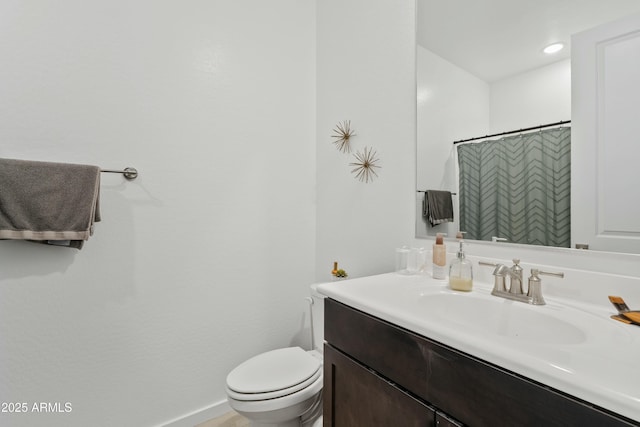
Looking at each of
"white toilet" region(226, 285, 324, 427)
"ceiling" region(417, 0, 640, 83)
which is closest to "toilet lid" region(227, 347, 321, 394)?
"white toilet" region(226, 285, 324, 427)

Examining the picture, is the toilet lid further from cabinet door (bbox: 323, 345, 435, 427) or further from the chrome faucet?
the chrome faucet

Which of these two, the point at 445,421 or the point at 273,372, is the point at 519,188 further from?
the point at 273,372

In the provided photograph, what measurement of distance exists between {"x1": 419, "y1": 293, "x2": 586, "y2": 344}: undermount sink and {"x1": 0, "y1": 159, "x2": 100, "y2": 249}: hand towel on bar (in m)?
1.36

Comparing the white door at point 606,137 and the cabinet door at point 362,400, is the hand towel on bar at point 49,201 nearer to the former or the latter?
the cabinet door at point 362,400

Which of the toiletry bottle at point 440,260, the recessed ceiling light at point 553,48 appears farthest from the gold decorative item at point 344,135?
the recessed ceiling light at point 553,48

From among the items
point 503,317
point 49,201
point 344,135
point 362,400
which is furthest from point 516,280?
point 49,201

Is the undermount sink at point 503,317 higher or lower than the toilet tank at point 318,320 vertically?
higher

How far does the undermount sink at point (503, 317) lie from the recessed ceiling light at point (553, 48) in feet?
2.71

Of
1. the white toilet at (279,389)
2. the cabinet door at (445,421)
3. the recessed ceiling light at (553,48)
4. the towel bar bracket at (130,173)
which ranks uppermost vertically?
the recessed ceiling light at (553,48)

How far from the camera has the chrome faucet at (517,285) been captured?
0.84 metres

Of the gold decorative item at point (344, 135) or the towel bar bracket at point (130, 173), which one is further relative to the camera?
the gold decorative item at point (344, 135)

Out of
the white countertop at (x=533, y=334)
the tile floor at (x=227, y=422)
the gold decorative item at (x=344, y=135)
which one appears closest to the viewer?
the white countertop at (x=533, y=334)

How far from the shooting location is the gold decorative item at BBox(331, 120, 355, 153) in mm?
1698

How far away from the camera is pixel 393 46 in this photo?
144 centimetres
